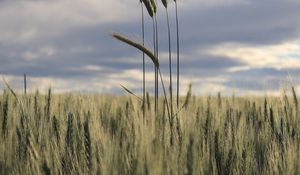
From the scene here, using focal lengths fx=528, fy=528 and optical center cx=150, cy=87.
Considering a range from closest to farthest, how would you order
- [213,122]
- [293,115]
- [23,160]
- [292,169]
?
[292,169] → [23,160] → [213,122] → [293,115]

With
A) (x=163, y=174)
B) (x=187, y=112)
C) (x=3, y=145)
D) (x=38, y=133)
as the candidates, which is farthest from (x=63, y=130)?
(x=163, y=174)

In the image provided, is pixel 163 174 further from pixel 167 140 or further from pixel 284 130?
pixel 284 130

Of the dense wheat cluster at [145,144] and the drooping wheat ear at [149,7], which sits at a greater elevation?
the drooping wheat ear at [149,7]

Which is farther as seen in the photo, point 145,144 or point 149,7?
point 149,7

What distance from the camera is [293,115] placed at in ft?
11.3

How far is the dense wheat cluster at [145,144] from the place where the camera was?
1.71 m

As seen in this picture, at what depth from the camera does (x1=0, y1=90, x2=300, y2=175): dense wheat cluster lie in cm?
171

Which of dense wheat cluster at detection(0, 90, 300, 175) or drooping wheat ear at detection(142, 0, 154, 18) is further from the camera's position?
drooping wheat ear at detection(142, 0, 154, 18)

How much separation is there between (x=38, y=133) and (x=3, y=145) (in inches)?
7.5

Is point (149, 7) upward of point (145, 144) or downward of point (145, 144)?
upward

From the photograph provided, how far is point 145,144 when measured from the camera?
164cm

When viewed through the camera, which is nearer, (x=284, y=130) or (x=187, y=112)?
(x=187, y=112)

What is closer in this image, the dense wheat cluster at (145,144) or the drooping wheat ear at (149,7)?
the dense wheat cluster at (145,144)

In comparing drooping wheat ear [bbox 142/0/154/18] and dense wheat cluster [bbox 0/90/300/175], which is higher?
drooping wheat ear [bbox 142/0/154/18]
